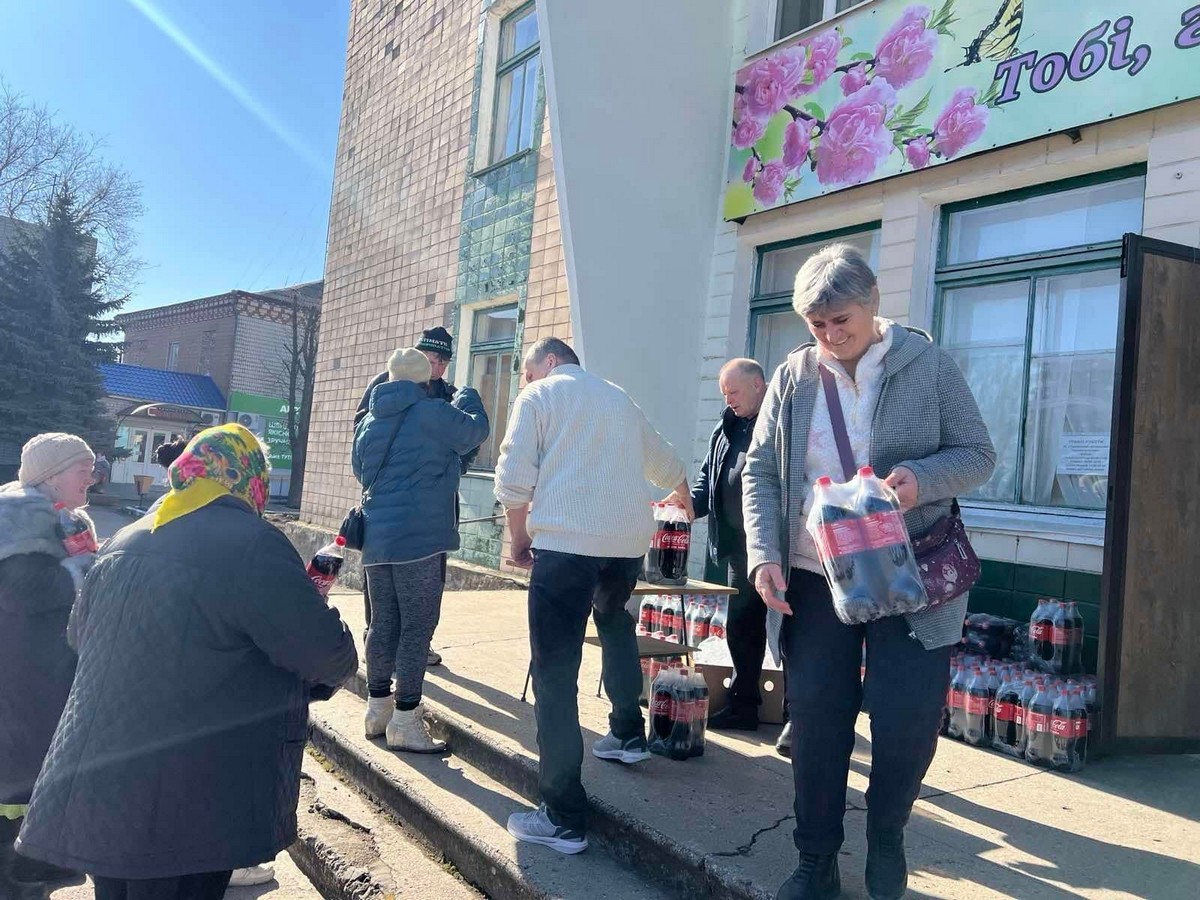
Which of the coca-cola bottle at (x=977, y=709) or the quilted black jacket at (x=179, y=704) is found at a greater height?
the quilted black jacket at (x=179, y=704)

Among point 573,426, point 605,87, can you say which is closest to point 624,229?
point 605,87

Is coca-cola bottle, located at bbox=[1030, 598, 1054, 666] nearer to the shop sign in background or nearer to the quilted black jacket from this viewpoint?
the shop sign in background

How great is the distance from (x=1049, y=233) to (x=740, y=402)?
245cm

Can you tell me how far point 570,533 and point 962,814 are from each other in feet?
5.92

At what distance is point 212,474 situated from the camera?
2291mm

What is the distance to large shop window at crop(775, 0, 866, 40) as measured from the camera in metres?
6.75

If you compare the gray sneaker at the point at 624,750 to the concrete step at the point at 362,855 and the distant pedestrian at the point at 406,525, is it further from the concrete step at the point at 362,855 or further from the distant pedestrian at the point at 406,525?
the distant pedestrian at the point at 406,525

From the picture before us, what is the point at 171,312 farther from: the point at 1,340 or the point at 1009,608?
the point at 1009,608

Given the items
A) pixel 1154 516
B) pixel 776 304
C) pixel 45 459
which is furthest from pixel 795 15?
pixel 45 459

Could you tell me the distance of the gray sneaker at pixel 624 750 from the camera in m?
3.73

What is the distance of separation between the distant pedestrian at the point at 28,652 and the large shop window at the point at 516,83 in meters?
7.08

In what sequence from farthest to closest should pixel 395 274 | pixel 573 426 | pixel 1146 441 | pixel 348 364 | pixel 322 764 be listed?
pixel 348 364 < pixel 395 274 < pixel 322 764 < pixel 1146 441 < pixel 573 426

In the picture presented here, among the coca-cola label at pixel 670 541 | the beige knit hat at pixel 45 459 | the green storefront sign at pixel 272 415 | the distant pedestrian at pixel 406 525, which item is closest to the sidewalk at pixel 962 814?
the distant pedestrian at pixel 406 525

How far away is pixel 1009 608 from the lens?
16.4ft
